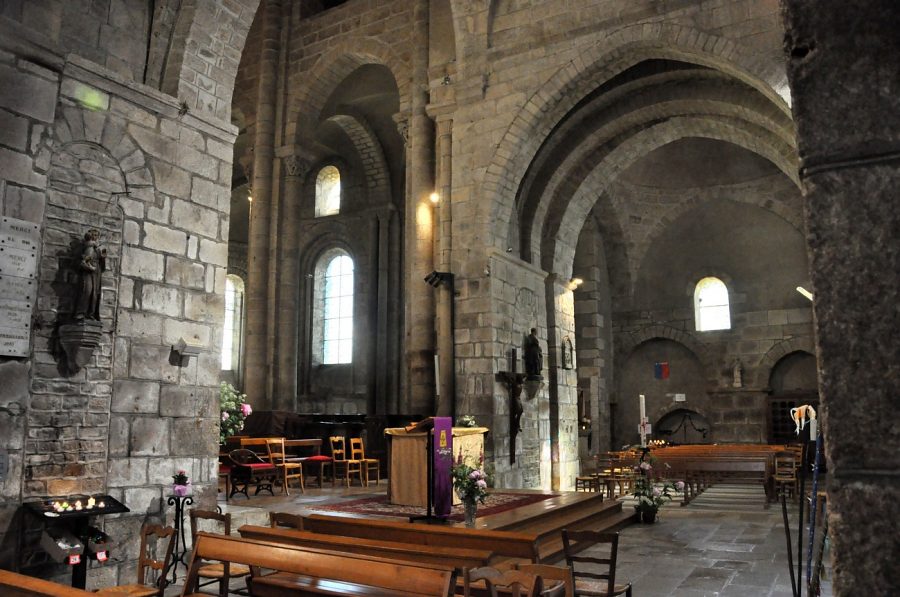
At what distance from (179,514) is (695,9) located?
30.8 ft

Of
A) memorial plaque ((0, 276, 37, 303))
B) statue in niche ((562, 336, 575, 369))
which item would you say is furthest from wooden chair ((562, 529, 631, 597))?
statue in niche ((562, 336, 575, 369))

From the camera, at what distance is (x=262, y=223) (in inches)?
607

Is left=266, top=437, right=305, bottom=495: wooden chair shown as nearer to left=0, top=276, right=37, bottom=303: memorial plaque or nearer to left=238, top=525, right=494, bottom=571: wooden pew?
left=238, top=525, right=494, bottom=571: wooden pew

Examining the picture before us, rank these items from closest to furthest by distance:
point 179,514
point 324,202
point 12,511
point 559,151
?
point 12,511 → point 179,514 → point 559,151 → point 324,202

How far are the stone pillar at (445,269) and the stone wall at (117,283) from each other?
5199mm

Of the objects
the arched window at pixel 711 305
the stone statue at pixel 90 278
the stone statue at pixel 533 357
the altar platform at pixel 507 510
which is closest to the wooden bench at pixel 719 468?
the altar platform at pixel 507 510

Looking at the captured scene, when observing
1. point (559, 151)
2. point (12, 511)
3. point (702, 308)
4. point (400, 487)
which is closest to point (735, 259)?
point (702, 308)

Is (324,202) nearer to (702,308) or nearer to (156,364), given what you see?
(702,308)

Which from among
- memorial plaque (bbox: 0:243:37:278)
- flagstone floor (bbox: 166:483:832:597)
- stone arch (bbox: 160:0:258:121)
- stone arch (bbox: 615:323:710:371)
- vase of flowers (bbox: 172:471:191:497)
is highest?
stone arch (bbox: 160:0:258:121)

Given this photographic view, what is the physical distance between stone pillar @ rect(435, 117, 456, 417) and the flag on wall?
9611 mm

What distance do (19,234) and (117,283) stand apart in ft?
2.91

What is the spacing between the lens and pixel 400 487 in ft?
27.6

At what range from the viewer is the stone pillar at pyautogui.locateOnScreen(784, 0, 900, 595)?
1.37 m

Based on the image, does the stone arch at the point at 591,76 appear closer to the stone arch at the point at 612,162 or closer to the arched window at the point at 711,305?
the stone arch at the point at 612,162
